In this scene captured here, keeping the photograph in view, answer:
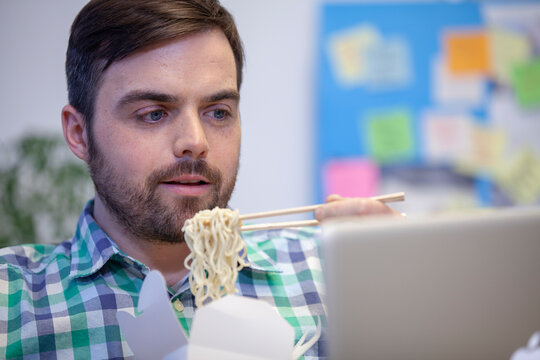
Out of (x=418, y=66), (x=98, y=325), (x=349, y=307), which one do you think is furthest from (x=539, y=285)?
(x=418, y=66)

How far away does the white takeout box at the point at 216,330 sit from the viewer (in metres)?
0.82

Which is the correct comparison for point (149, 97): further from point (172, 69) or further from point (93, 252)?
point (93, 252)

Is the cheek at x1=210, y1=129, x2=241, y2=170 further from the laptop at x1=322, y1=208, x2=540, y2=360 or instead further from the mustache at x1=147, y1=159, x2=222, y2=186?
the laptop at x1=322, y1=208, x2=540, y2=360

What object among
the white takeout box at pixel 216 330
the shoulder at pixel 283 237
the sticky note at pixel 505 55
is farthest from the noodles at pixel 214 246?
the sticky note at pixel 505 55

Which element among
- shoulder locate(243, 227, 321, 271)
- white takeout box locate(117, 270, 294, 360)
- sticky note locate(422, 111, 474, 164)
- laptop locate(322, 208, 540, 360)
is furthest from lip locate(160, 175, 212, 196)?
sticky note locate(422, 111, 474, 164)

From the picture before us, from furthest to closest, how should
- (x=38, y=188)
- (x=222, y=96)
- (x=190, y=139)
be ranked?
(x=38, y=188) → (x=222, y=96) → (x=190, y=139)

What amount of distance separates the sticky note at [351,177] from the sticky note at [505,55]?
751 millimetres

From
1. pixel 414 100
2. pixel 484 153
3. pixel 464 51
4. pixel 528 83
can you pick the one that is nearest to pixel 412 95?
pixel 414 100

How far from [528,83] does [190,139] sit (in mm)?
2041

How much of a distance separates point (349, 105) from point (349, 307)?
6.60 feet

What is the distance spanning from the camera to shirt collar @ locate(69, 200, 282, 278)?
129 centimetres

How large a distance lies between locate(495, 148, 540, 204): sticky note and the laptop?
1.97 metres

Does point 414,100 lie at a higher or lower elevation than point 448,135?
higher

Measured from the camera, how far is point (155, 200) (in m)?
1.29
